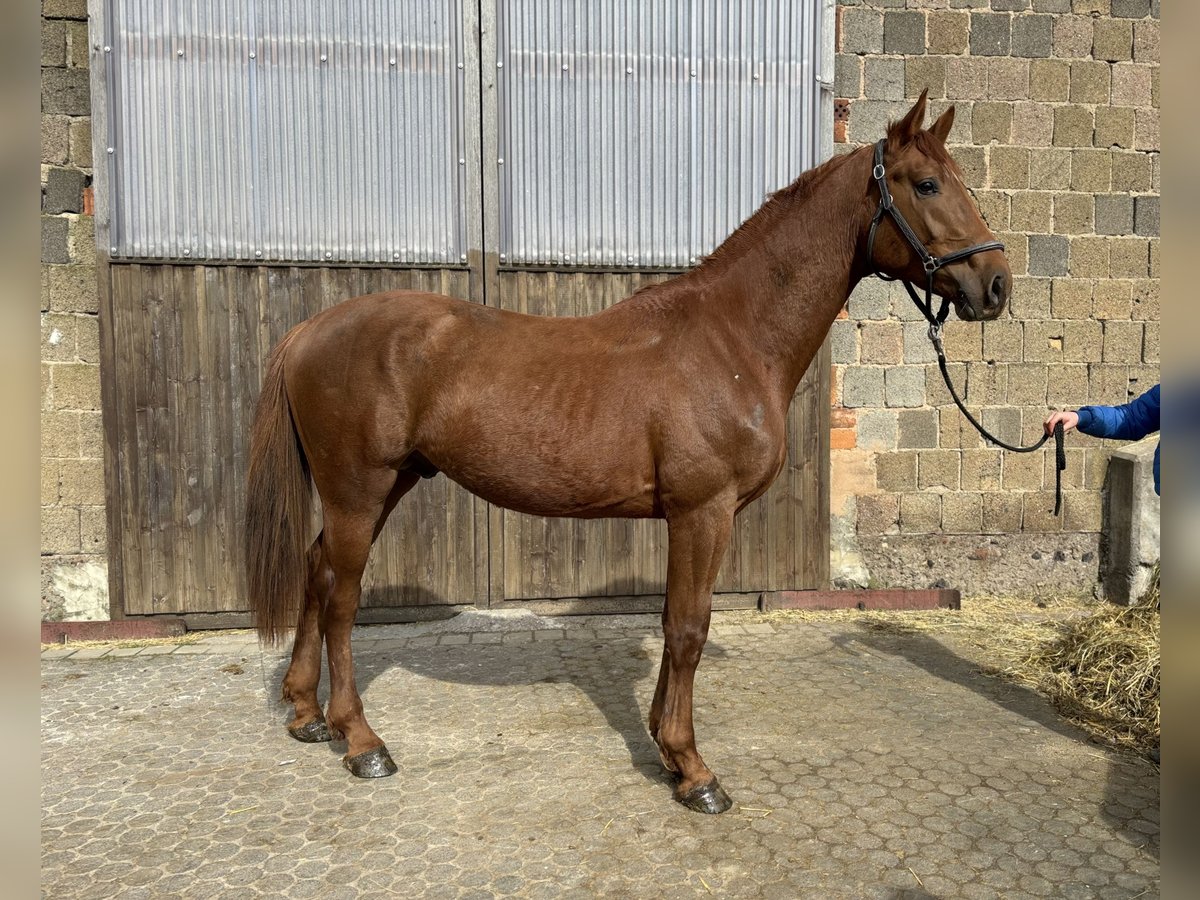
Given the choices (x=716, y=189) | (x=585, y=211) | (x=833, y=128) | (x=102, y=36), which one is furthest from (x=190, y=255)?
(x=833, y=128)

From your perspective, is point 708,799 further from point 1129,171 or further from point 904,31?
point 1129,171

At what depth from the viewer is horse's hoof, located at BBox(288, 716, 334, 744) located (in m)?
3.34

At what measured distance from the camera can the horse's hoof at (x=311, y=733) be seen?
334 centimetres

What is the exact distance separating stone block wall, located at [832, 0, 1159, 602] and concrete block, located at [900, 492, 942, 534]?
1cm

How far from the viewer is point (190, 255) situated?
4.81 metres

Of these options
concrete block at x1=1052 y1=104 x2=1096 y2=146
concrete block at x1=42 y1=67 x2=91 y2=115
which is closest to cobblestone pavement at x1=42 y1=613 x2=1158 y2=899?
concrete block at x1=42 y1=67 x2=91 y2=115

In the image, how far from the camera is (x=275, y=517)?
129 inches

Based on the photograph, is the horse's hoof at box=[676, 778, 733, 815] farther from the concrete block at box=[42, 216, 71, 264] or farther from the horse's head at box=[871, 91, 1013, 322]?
the concrete block at box=[42, 216, 71, 264]

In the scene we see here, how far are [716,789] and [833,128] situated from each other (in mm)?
4398

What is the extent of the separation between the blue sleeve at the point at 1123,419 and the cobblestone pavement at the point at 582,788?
1.36 m

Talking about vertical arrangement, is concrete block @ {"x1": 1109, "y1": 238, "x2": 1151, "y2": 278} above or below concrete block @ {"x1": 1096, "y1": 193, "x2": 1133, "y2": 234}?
below

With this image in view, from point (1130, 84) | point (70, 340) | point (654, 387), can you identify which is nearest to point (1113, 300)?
point (1130, 84)

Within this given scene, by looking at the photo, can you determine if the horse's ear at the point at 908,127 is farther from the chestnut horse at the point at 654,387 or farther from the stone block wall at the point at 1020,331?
the stone block wall at the point at 1020,331

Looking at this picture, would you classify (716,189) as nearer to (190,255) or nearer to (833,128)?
(833,128)
